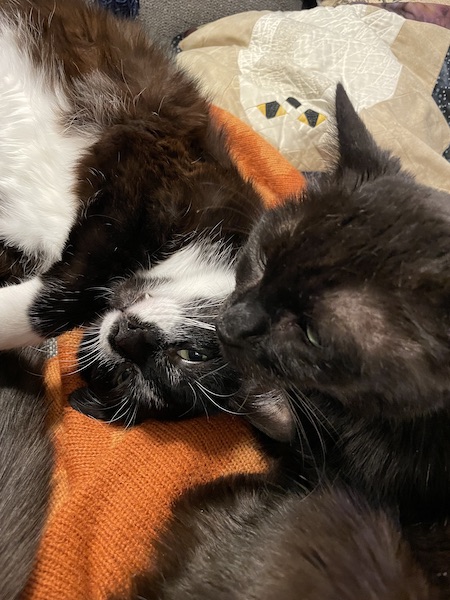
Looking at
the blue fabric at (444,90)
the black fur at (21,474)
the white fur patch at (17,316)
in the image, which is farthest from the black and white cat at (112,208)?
the blue fabric at (444,90)

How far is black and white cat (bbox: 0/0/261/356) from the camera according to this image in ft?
4.02

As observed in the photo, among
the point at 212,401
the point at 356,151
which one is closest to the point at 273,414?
the point at 212,401

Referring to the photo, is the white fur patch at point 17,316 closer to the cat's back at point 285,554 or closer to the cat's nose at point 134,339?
the cat's nose at point 134,339

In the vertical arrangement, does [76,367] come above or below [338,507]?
below

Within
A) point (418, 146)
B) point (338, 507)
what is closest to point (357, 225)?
point (338, 507)

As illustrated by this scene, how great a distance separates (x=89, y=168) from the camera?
4.22ft

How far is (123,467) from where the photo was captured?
1149 millimetres

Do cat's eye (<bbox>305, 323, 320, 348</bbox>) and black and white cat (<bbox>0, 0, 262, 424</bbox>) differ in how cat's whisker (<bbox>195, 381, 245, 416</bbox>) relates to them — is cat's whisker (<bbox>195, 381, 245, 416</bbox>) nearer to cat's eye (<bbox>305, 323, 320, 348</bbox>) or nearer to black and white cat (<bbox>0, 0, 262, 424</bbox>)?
black and white cat (<bbox>0, 0, 262, 424</bbox>)

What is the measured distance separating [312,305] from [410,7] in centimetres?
188

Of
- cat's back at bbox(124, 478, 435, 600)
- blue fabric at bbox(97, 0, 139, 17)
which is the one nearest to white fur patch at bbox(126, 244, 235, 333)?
cat's back at bbox(124, 478, 435, 600)

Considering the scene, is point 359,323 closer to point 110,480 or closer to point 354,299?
Result: point 354,299

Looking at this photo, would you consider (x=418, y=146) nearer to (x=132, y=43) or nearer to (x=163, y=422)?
(x=132, y=43)

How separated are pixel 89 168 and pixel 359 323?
80cm

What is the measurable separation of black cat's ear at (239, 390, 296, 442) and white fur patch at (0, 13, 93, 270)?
562 millimetres
